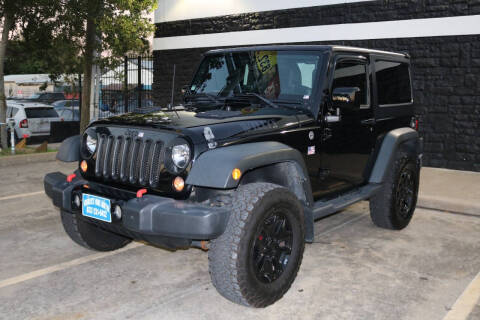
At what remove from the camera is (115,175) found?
4.20 m

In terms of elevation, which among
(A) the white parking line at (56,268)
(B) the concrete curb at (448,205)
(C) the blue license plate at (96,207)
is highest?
(C) the blue license plate at (96,207)

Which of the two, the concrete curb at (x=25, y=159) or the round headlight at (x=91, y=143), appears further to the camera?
the concrete curb at (x=25, y=159)

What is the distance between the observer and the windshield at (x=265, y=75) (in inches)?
193

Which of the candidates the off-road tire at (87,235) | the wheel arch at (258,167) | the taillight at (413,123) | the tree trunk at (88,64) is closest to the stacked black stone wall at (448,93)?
the taillight at (413,123)

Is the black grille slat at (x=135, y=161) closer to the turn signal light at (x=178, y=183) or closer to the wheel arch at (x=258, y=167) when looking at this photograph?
the turn signal light at (x=178, y=183)

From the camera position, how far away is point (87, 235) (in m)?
4.98

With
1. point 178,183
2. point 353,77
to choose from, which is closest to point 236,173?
point 178,183

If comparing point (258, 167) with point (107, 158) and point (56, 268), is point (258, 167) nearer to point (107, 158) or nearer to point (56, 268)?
point (107, 158)

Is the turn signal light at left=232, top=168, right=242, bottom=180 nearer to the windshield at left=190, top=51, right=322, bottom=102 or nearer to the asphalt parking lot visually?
the asphalt parking lot

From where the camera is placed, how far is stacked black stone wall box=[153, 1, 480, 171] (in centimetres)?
983

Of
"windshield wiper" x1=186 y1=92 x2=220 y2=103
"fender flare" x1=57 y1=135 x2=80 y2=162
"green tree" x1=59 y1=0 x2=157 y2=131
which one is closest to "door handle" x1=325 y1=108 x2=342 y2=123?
"windshield wiper" x1=186 y1=92 x2=220 y2=103

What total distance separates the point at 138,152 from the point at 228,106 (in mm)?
1056

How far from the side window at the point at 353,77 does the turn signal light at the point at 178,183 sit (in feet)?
6.33

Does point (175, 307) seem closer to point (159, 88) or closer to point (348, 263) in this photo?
point (348, 263)
